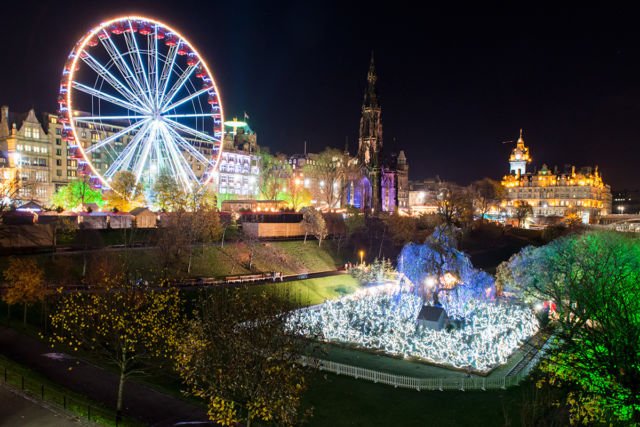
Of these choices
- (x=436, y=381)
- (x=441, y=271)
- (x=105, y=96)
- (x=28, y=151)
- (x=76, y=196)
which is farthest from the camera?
(x=28, y=151)

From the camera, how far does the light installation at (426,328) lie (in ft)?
92.8

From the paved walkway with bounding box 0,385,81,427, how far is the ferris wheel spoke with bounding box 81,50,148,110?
129 ft

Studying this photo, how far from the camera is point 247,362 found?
14938mm

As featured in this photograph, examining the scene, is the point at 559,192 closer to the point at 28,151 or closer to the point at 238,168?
the point at 238,168

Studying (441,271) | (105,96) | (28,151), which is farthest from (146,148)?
(28,151)

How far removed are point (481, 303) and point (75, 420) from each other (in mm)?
32492

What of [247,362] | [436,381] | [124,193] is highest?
[124,193]

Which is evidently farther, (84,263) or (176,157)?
(176,157)

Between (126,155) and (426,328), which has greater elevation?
(126,155)

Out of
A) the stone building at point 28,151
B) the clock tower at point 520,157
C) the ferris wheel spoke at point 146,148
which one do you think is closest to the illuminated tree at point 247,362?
the ferris wheel spoke at point 146,148

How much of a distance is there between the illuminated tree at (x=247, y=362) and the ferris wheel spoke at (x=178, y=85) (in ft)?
142

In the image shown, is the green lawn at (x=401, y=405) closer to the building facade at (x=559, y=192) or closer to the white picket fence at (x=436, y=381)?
the white picket fence at (x=436, y=381)

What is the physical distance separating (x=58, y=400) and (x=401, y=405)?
1425cm

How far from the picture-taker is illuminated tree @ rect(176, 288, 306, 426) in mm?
14711
